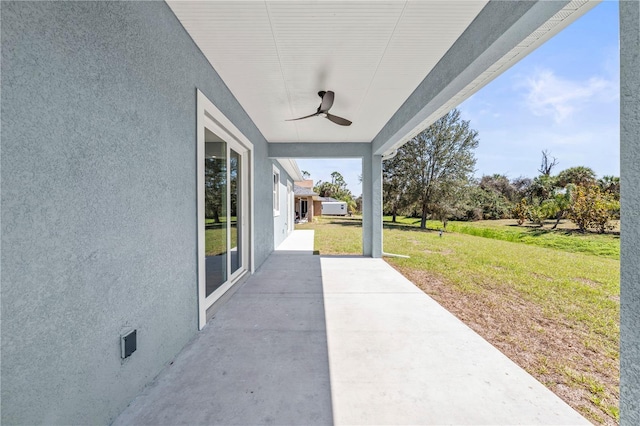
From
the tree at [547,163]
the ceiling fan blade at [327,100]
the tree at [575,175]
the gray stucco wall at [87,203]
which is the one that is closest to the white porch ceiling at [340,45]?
the ceiling fan blade at [327,100]

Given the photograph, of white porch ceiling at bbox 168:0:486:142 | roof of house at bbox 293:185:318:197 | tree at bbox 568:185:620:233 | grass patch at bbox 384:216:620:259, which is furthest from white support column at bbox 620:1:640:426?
roof of house at bbox 293:185:318:197

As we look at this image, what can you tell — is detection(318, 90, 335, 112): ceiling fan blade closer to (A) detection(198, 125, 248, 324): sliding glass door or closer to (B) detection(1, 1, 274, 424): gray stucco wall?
(A) detection(198, 125, 248, 324): sliding glass door

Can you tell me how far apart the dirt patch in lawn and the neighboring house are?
125cm

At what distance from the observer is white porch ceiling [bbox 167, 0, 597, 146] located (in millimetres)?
2342

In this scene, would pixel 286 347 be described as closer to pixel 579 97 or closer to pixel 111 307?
pixel 111 307

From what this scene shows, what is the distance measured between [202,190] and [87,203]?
4.94ft

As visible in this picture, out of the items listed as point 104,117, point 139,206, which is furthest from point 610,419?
point 104,117

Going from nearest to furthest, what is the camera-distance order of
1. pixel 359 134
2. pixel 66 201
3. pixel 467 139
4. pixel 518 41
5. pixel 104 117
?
1. pixel 66 201
2. pixel 104 117
3. pixel 518 41
4. pixel 359 134
5. pixel 467 139

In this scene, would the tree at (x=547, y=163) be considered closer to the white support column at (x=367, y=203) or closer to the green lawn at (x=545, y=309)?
the green lawn at (x=545, y=309)

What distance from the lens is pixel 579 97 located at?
10430 millimetres

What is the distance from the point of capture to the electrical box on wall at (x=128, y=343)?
1.81 m

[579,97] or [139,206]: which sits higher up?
[579,97]

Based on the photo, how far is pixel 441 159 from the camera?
59.2 feet

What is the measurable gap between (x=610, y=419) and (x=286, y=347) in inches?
103
